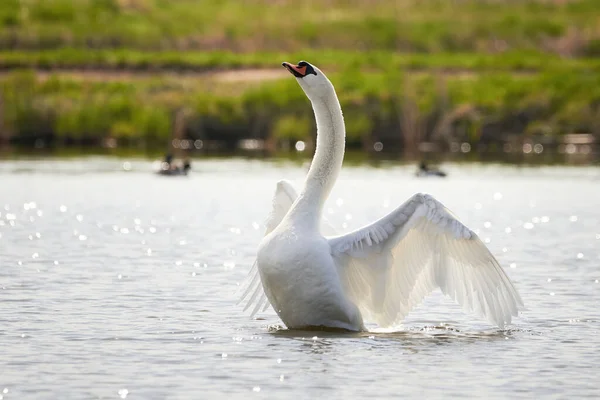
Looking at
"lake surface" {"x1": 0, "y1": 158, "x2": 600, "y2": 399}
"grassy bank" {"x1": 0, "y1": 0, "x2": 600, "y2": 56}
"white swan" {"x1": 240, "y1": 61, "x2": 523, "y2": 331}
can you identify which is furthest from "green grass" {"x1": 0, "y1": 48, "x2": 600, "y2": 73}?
"white swan" {"x1": 240, "y1": 61, "x2": 523, "y2": 331}

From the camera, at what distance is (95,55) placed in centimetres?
10269

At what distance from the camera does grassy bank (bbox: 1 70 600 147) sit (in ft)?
246

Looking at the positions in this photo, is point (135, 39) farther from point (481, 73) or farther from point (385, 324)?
point (385, 324)

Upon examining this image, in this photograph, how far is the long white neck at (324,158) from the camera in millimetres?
13828

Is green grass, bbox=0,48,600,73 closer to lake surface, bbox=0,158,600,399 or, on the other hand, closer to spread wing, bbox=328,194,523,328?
lake surface, bbox=0,158,600,399

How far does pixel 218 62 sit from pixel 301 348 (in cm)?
8927

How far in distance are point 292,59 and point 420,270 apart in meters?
84.4

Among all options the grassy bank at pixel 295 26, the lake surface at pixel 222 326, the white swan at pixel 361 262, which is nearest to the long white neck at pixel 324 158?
the white swan at pixel 361 262

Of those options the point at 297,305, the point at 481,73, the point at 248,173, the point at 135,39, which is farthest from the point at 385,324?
the point at 135,39

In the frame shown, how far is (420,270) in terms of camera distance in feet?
45.8

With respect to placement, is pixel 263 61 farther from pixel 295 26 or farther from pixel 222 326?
pixel 222 326

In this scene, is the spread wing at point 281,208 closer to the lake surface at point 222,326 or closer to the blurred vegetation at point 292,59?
the lake surface at point 222,326

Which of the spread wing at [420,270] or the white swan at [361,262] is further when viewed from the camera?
the spread wing at [420,270]

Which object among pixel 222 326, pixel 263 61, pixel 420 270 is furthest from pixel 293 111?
pixel 420 270
